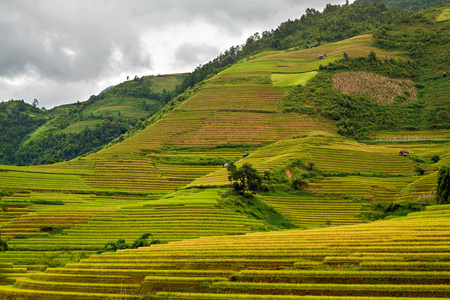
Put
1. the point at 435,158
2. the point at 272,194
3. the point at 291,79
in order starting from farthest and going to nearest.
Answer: the point at 291,79 → the point at 435,158 → the point at 272,194

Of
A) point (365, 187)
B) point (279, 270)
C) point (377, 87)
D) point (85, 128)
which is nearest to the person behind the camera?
point (279, 270)

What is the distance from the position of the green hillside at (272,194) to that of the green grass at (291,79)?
68 centimetres

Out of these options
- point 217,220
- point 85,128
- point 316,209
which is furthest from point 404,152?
point 85,128

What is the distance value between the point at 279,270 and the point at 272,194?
106 ft

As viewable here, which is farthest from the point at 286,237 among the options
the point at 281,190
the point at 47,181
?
the point at 47,181

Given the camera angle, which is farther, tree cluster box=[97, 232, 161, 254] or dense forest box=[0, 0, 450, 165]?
dense forest box=[0, 0, 450, 165]

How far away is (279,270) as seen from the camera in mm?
22969

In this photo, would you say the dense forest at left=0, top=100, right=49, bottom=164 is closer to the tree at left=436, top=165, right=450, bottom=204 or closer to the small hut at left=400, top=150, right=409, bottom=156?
the small hut at left=400, top=150, right=409, bottom=156

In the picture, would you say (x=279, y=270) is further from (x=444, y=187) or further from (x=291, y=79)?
(x=291, y=79)

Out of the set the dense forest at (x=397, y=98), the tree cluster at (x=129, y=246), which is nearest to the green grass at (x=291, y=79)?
the dense forest at (x=397, y=98)

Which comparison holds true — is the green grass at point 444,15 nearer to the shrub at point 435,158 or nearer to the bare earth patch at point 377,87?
the bare earth patch at point 377,87

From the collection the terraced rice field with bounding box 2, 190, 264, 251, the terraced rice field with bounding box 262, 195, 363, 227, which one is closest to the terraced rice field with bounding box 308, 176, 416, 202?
the terraced rice field with bounding box 262, 195, 363, 227

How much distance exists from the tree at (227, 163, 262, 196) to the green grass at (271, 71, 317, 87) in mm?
61855

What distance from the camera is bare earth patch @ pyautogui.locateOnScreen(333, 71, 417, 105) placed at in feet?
315
